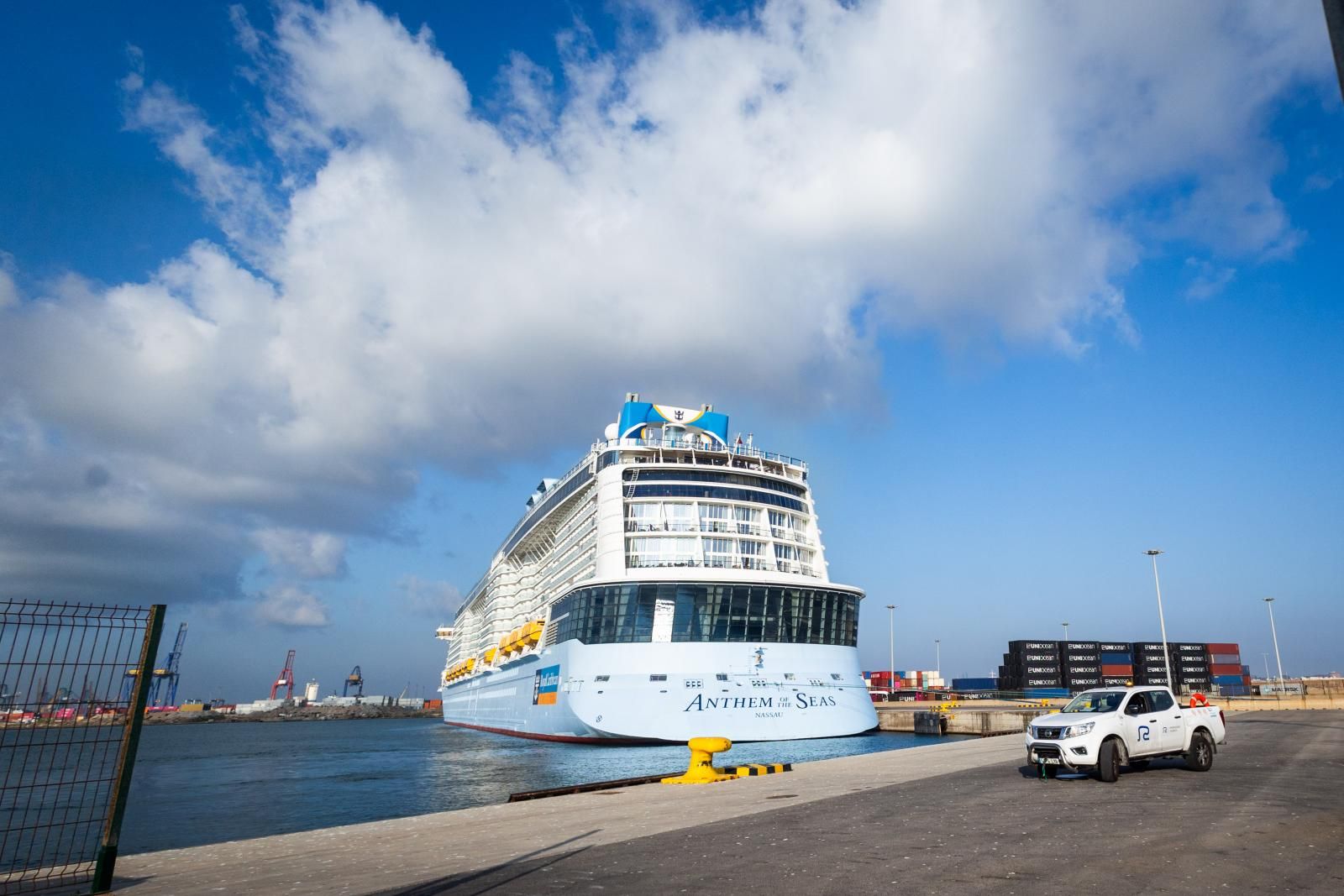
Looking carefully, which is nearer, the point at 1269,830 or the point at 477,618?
the point at 1269,830

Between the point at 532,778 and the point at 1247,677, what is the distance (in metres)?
231

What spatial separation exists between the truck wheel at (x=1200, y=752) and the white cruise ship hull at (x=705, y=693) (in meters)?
29.4

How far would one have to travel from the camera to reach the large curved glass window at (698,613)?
1784 inches

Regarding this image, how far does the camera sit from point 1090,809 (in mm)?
11742

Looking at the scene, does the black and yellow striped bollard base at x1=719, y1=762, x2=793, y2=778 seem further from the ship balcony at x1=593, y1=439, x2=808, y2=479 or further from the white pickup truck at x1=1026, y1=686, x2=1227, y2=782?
the ship balcony at x1=593, y1=439, x2=808, y2=479

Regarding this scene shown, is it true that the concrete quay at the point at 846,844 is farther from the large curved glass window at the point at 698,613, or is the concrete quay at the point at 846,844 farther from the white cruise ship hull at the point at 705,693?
the large curved glass window at the point at 698,613

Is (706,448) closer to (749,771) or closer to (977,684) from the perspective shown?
(749,771)

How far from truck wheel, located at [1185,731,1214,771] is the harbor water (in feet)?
67.9

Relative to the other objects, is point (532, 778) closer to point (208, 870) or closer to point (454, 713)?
point (208, 870)

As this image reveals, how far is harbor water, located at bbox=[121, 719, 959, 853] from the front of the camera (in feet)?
90.4

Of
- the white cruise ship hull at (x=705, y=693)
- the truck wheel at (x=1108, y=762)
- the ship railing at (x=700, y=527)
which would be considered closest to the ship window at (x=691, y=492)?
the ship railing at (x=700, y=527)

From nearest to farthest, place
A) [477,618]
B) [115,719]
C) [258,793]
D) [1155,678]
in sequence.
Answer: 1. [115,719]
2. [258,793]
3. [477,618]
4. [1155,678]

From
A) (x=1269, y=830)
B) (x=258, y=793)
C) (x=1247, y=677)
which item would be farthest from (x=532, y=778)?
(x=1247, y=677)

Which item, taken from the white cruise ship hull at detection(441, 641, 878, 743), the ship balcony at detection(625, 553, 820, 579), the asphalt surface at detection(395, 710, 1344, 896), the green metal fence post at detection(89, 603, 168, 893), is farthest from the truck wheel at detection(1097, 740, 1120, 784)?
the ship balcony at detection(625, 553, 820, 579)
